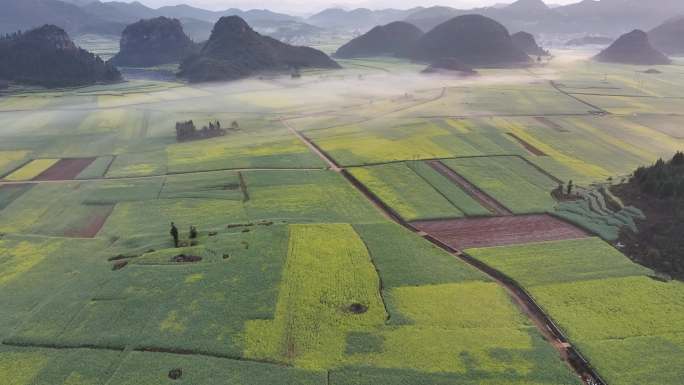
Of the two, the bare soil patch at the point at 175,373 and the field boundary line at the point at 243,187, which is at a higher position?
the field boundary line at the point at 243,187

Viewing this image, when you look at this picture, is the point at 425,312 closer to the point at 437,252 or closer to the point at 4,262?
the point at 437,252

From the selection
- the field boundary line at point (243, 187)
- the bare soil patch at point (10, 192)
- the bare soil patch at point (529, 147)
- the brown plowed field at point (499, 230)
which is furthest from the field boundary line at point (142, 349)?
the bare soil patch at point (529, 147)

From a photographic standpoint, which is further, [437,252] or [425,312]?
[437,252]

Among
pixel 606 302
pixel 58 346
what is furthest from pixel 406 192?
pixel 58 346

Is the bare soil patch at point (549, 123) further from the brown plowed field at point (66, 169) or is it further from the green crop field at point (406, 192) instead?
the brown plowed field at point (66, 169)

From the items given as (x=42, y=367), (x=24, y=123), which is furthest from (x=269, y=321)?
(x=24, y=123)

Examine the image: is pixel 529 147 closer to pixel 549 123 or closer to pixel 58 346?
pixel 549 123
